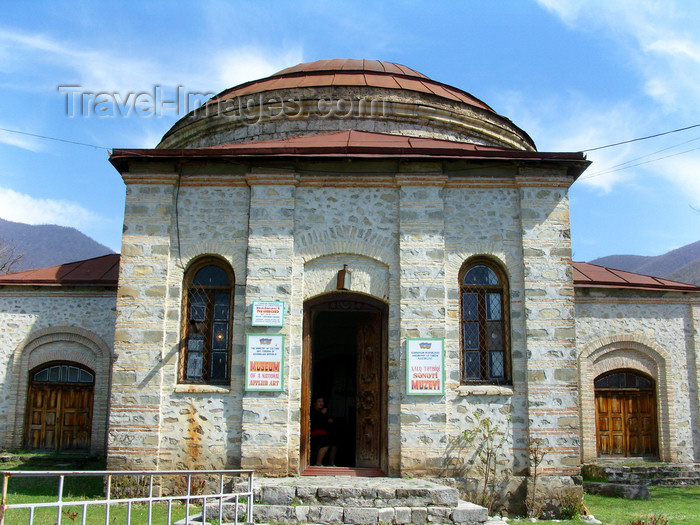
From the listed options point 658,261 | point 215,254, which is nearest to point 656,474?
point 215,254

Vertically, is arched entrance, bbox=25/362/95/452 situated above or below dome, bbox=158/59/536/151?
below

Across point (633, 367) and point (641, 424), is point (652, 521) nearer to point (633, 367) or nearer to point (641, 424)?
point (641, 424)

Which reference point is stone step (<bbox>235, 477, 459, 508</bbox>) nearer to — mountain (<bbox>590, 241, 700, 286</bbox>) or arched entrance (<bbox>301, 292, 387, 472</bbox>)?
arched entrance (<bbox>301, 292, 387, 472</bbox>)

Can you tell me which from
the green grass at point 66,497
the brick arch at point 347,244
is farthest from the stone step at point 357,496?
the brick arch at point 347,244

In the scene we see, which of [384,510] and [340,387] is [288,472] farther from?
[340,387]

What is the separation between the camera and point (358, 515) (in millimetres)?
8141

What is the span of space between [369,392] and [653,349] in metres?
7.32

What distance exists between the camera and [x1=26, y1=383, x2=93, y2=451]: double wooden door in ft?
45.7

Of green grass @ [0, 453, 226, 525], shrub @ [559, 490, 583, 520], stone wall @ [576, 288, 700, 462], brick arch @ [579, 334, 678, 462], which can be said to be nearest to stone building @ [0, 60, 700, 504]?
shrub @ [559, 490, 583, 520]

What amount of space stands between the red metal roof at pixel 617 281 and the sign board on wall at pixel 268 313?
23.2 ft

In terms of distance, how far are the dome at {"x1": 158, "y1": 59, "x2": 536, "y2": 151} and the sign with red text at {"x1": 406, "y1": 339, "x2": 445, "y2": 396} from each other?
5.06m

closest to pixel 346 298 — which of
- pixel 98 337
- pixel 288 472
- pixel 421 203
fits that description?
pixel 421 203

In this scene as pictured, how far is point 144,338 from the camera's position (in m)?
10.1

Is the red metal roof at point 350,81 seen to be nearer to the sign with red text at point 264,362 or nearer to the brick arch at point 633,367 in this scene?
the brick arch at point 633,367
